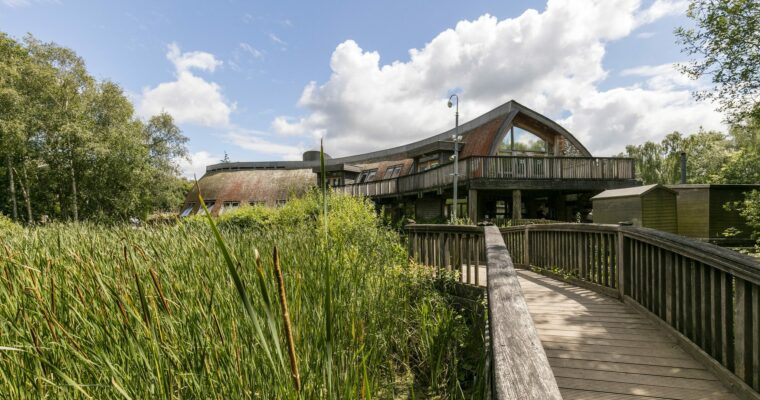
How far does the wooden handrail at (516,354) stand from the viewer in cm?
84

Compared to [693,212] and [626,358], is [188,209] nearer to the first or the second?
[693,212]

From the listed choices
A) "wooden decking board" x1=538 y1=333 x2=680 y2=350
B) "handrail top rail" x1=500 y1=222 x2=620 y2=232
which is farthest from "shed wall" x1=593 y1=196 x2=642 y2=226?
"wooden decking board" x1=538 y1=333 x2=680 y2=350

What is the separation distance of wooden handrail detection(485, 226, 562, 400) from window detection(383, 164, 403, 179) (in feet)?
74.0

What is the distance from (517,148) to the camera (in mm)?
18031

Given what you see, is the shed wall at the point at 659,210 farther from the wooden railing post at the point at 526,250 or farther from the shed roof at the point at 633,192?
the wooden railing post at the point at 526,250

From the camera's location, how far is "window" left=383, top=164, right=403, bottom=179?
2412cm

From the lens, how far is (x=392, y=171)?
2466 cm

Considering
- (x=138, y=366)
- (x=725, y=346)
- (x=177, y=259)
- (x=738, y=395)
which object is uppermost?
(x=177, y=259)

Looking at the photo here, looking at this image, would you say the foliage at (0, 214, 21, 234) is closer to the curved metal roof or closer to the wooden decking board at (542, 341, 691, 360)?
the wooden decking board at (542, 341, 691, 360)

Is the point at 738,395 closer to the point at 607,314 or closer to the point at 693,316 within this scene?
the point at 693,316

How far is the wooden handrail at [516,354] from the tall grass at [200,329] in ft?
1.37

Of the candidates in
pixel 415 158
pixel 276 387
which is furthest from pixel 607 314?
pixel 415 158

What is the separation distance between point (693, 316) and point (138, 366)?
3.86m

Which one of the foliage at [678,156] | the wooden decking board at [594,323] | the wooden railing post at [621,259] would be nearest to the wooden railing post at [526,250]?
the wooden railing post at [621,259]
